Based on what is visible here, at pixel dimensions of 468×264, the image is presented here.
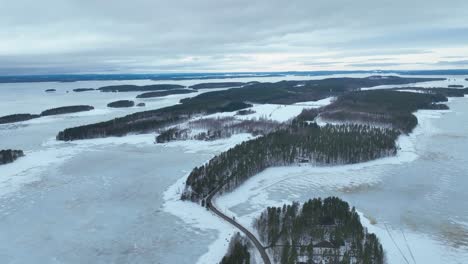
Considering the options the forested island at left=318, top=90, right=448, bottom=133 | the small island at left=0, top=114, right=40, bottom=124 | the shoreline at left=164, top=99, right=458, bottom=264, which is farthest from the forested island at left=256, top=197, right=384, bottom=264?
the small island at left=0, top=114, right=40, bottom=124

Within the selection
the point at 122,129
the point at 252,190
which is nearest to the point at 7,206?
the point at 252,190

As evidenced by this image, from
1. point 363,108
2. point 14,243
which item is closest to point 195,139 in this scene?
point 14,243

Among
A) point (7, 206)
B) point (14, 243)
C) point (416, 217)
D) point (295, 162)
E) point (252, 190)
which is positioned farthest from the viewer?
point (295, 162)

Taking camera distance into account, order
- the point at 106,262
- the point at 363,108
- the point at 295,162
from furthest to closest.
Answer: the point at 363,108, the point at 295,162, the point at 106,262

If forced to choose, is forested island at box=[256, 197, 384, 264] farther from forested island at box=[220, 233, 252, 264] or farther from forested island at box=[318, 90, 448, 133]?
forested island at box=[318, 90, 448, 133]

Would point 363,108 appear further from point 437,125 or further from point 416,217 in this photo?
point 416,217

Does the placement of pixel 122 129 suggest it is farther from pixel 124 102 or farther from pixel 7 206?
pixel 124 102

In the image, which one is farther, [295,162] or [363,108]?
[363,108]
